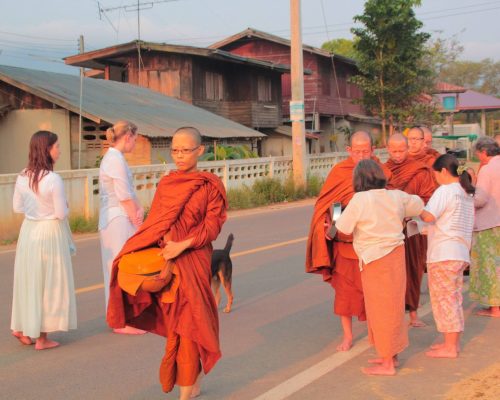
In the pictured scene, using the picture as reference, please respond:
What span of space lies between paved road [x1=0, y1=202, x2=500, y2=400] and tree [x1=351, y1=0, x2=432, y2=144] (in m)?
26.1

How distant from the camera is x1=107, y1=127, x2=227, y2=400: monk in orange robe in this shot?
181 inches

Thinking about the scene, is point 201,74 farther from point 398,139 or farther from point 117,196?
point 117,196

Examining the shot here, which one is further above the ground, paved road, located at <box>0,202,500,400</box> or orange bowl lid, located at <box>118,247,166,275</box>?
orange bowl lid, located at <box>118,247,166,275</box>

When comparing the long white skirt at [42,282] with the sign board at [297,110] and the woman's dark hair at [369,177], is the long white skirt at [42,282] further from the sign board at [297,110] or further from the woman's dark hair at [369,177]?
the sign board at [297,110]

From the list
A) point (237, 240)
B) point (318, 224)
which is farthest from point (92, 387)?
point (237, 240)

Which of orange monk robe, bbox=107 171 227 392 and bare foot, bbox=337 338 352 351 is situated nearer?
orange monk robe, bbox=107 171 227 392

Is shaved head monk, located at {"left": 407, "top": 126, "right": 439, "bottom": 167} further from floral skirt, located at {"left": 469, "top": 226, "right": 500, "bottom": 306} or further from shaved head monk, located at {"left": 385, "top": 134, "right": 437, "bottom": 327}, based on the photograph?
Result: floral skirt, located at {"left": 469, "top": 226, "right": 500, "bottom": 306}

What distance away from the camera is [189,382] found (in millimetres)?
4621

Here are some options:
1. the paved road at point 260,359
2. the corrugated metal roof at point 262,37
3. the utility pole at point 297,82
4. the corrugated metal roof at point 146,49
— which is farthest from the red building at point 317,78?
the paved road at point 260,359

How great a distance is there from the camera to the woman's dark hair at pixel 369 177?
5297mm

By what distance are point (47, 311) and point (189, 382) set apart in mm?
2257

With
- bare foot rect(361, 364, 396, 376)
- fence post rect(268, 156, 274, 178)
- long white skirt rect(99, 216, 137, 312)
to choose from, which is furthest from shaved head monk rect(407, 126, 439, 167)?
fence post rect(268, 156, 274, 178)

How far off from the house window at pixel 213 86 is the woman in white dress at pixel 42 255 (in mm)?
27211

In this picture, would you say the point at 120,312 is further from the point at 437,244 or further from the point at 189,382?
the point at 437,244
